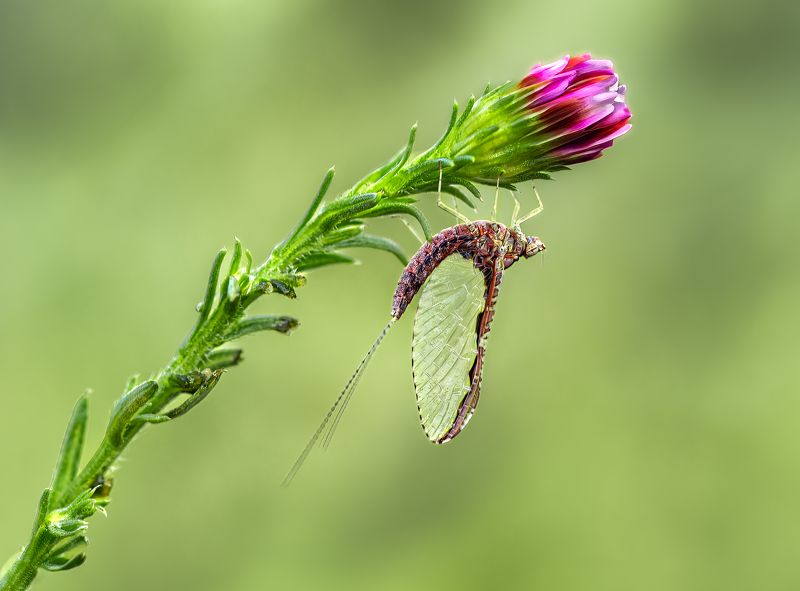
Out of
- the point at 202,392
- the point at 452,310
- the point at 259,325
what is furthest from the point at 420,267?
the point at 202,392

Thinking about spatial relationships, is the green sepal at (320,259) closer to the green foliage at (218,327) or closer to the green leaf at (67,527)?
the green foliage at (218,327)

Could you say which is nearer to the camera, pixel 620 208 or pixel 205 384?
A: pixel 205 384

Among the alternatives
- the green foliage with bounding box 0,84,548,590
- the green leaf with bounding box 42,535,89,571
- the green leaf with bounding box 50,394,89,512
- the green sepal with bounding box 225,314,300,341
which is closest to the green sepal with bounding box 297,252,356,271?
the green foliage with bounding box 0,84,548,590

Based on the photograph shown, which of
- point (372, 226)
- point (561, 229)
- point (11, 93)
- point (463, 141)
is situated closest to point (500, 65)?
point (561, 229)

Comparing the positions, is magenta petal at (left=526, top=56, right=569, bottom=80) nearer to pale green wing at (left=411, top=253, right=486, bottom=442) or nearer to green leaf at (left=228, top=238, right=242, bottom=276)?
pale green wing at (left=411, top=253, right=486, bottom=442)

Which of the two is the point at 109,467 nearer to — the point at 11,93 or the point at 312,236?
the point at 312,236

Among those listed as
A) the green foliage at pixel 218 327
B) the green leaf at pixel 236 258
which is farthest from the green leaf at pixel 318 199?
the green leaf at pixel 236 258
